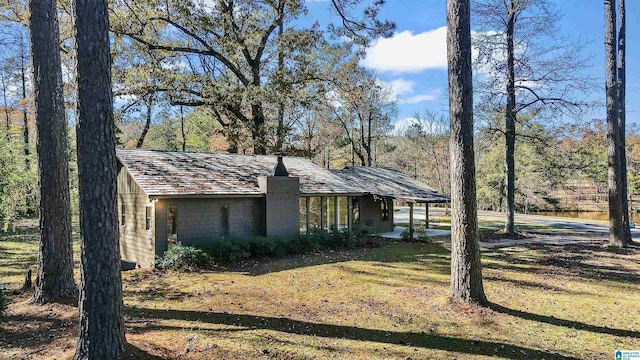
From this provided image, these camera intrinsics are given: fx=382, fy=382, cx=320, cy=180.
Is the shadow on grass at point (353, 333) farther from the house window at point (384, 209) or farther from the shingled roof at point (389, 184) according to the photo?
the house window at point (384, 209)

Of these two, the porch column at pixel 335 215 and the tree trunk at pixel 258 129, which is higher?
the tree trunk at pixel 258 129

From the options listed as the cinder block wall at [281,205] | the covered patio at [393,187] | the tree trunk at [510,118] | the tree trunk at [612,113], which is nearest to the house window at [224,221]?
the cinder block wall at [281,205]

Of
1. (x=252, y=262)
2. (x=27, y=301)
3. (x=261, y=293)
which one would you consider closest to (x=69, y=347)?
(x=27, y=301)

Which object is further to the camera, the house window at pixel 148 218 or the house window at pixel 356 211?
the house window at pixel 356 211

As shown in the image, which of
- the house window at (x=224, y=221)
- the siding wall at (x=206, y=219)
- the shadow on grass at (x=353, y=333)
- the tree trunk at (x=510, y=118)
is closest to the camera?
the shadow on grass at (x=353, y=333)

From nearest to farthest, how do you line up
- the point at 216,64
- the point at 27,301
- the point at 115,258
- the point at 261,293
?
1. the point at 115,258
2. the point at 27,301
3. the point at 261,293
4. the point at 216,64

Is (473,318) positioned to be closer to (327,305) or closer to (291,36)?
(327,305)

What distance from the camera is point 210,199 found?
13.5m

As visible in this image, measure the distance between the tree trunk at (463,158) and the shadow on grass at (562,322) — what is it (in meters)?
0.43

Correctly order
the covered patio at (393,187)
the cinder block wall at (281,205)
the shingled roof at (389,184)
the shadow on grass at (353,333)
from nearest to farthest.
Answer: the shadow on grass at (353,333)
the cinder block wall at (281,205)
the covered patio at (393,187)
the shingled roof at (389,184)

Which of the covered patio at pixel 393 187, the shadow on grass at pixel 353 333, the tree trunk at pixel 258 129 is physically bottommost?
the shadow on grass at pixel 353 333

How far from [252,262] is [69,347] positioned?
7.34 meters

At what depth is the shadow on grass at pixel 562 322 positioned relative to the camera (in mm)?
6195

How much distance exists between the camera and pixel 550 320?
6.82 m
